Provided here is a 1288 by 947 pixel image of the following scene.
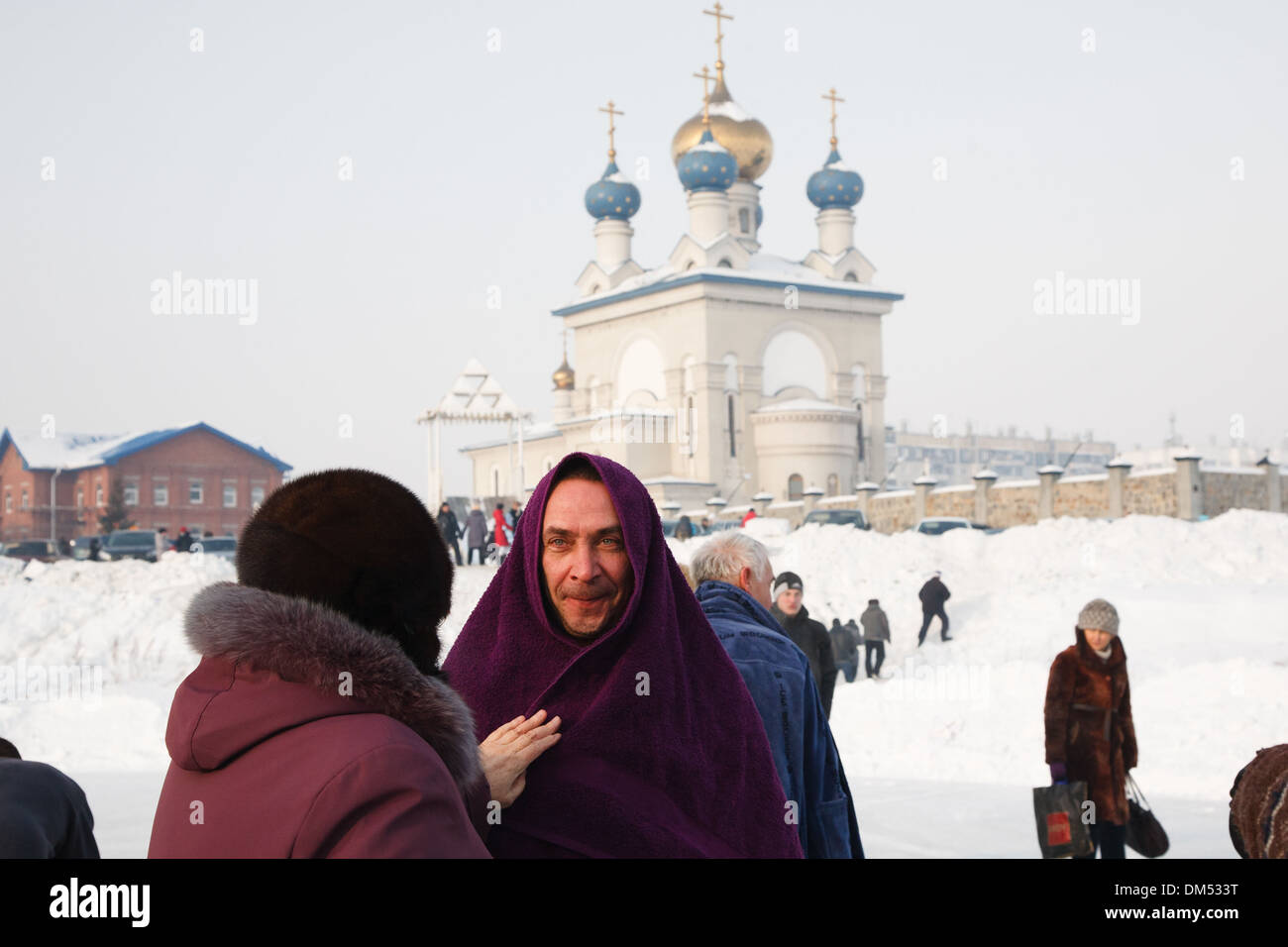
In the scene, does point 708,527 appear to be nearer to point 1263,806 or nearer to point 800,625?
point 800,625

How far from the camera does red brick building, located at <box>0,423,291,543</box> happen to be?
160 ft

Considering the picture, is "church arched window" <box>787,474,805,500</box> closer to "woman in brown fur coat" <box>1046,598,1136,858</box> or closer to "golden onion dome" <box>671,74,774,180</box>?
"golden onion dome" <box>671,74,774,180</box>

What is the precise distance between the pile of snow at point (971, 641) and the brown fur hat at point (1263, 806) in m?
6.77

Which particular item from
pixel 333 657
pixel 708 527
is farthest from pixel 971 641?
pixel 333 657

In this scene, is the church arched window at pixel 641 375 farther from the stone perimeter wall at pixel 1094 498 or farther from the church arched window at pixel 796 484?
the stone perimeter wall at pixel 1094 498

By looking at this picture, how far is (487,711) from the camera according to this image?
241 centimetres

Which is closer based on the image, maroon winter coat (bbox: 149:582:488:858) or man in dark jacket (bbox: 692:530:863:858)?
maroon winter coat (bbox: 149:582:488:858)

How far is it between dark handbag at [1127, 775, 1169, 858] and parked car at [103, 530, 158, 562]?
23.9 m

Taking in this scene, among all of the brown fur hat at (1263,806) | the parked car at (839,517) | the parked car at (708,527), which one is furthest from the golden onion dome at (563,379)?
the brown fur hat at (1263,806)

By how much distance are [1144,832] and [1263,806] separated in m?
3.85

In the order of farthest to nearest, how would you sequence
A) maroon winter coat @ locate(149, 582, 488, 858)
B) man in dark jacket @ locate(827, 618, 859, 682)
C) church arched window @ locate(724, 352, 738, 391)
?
1. church arched window @ locate(724, 352, 738, 391)
2. man in dark jacket @ locate(827, 618, 859, 682)
3. maroon winter coat @ locate(149, 582, 488, 858)

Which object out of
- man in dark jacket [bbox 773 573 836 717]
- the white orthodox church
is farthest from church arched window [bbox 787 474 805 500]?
man in dark jacket [bbox 773 573 836 717]
